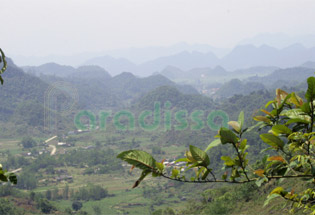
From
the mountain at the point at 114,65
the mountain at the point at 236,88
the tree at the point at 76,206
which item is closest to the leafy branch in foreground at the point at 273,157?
the tree at the point at 76,206

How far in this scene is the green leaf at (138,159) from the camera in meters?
0.63

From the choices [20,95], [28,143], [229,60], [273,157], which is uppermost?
[229,60]

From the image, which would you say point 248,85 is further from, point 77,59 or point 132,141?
point 77,59

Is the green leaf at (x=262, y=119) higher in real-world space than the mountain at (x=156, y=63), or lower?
lower

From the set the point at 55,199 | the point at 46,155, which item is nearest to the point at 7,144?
the point at 46,155

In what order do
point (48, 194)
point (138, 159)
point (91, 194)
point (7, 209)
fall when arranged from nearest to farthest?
1. point (138, 159)
2. point (7, 209)
3. point (48, 194)
4. point (91, 194)

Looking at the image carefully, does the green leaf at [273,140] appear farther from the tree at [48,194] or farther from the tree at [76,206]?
the tree at [48,194]

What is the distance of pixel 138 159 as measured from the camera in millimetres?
654

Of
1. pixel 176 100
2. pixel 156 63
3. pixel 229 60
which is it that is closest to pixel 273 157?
pixel 176 100

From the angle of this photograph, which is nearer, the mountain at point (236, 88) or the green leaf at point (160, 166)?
the green leaf at point (160, 166)

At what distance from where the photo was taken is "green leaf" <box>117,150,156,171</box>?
63cm

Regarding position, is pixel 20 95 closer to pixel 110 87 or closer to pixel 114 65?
pixel 110 87

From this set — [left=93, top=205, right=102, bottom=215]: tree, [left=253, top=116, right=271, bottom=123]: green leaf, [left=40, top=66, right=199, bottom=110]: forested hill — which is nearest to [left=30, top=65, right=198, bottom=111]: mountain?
[left=40, top=66, right=199, bottom=110]: forested hill

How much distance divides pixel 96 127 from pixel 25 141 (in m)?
11.8
